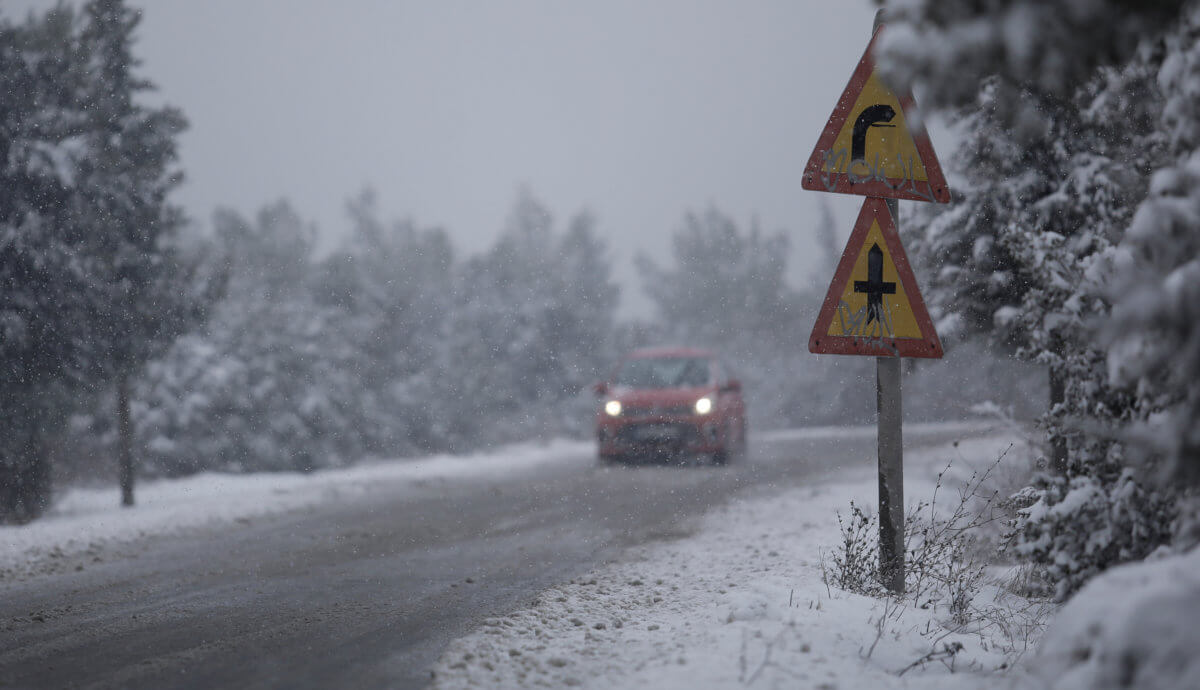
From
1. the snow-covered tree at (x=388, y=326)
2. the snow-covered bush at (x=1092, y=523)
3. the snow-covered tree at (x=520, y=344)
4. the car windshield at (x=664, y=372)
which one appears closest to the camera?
the snow-covered bush at (x=1092, y=523)

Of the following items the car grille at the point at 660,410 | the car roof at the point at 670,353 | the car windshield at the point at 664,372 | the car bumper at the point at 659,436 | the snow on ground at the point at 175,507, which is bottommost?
the snow on ground at the point at 175,507

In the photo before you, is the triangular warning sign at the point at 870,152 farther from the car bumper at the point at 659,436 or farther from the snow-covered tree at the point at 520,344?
the snow-covered tree at the point at 520,344

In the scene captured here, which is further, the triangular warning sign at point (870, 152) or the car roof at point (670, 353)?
the car roof at point (670, 353)

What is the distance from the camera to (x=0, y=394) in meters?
10.8

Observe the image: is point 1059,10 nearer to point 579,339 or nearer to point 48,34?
point 48,34

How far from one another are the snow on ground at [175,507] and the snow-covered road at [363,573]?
0.06m

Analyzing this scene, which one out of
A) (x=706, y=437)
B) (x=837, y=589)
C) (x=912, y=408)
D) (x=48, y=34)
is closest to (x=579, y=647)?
(x=837, y=589)

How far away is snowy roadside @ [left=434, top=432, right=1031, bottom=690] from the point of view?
3500 millimetres

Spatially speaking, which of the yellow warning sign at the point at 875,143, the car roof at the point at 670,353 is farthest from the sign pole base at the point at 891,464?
the car roof at the point at 670,353

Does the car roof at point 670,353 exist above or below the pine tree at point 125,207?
below

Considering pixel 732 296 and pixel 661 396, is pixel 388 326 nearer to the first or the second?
pixel 661 396

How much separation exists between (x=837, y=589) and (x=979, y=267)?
4836mm

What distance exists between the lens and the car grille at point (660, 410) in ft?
45.9

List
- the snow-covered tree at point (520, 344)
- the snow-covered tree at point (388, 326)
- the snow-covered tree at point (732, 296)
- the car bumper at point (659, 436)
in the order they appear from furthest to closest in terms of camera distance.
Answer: the snow-covered tree at point (732, 296), the snow-covered tree at point (520, 344), the snow-covered tree at point (388, 326), the car bumper at point (659, 436)
